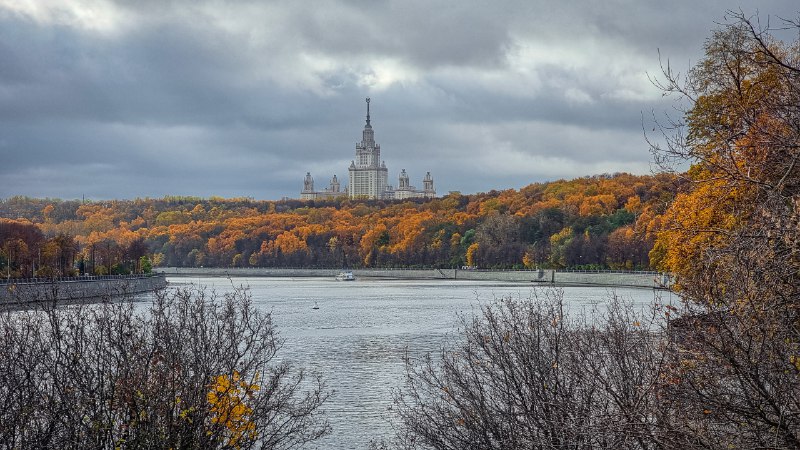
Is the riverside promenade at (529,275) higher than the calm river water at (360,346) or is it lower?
higher

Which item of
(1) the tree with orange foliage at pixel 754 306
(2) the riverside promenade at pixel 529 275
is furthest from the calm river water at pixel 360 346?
(2) the riverside promenade at pixel 529 275

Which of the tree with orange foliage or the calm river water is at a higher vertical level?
the tree with orange foliage

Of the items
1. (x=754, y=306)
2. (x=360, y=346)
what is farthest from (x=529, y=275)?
(x=754, y=306)

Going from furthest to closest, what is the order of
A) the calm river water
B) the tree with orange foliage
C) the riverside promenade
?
1. the riverside promenade
2. the calm river water
3. the tree with orange foliage

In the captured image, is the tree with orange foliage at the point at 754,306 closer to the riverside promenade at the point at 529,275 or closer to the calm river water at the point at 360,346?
the calm river water at the point at 360,346

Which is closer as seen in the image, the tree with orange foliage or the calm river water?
the tree with orange foliage

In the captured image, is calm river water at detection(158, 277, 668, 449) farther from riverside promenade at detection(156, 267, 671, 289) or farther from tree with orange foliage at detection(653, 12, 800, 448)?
riverside promenade at detection(156, 267, 671, 289)

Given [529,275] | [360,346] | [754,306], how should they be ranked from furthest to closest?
1. [529,275]
2. [360,346]
3. [754,306]

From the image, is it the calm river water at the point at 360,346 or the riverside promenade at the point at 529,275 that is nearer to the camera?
the calm river water at the point at 360,346

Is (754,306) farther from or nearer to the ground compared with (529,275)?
farther from the ground

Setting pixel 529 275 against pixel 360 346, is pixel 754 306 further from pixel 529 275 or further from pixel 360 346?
pixel 529 275

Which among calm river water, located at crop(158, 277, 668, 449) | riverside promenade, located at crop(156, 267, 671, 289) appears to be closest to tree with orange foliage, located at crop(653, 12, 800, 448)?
calm river water, located at crop(158, 277, 668, 449)

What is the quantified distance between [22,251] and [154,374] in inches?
3048

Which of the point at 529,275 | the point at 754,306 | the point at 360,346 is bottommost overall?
Result: the point at 360,346
